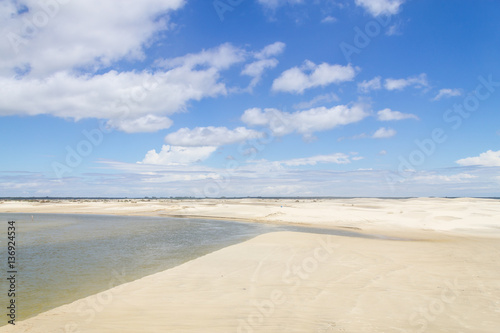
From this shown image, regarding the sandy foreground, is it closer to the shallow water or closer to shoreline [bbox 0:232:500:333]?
shoreline [bbox 0:232:500:333]

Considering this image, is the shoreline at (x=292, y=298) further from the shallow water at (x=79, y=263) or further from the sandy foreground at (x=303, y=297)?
the shallow water at (x=79, y=263)

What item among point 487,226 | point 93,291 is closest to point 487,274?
point 93,291

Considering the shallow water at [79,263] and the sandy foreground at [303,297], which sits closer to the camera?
the sandy foreground at [303,297]

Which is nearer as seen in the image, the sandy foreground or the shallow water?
the sandy foreground

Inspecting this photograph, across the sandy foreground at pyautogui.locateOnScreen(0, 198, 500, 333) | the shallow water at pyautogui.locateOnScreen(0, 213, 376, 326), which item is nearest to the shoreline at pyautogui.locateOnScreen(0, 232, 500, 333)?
the sandy foreground at pyautogui.locateOnScreen(0, 198, 500, 333)

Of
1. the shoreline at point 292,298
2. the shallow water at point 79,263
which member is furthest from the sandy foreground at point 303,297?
the shallow water at point 79,263

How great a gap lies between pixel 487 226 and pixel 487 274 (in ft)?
74.6

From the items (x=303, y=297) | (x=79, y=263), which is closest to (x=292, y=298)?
(x=303, y=297)

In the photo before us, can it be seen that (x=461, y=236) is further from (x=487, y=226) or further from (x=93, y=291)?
(x=93, y=291)

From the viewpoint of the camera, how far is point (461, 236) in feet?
88.3

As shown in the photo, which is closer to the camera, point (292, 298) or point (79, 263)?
point (292, 298)

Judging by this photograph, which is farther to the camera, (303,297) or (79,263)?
(79,263)

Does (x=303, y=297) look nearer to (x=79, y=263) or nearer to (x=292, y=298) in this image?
(x=292, y=298)

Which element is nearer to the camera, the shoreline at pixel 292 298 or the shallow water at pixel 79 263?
the shoreline at pixel 292 298
